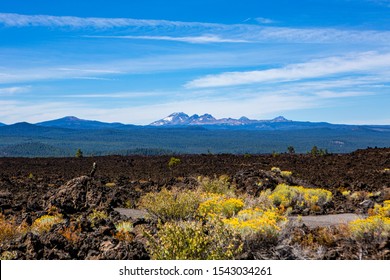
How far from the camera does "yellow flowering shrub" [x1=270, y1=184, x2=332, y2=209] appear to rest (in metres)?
15.8

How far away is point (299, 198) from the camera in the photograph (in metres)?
16.2

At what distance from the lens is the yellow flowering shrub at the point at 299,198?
15.8 metres

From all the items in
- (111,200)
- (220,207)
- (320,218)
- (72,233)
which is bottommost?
(320,218)

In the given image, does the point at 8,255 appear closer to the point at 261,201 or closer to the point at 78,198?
the point at 78,198

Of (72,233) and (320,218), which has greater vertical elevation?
(72,233)

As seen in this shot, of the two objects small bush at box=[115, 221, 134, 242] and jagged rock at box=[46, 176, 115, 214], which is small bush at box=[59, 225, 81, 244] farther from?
jagged rock at box=[46, 176, 115, 214]

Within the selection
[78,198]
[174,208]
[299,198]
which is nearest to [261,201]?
[299,198]

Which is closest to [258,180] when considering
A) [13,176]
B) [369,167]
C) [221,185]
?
[221,185]

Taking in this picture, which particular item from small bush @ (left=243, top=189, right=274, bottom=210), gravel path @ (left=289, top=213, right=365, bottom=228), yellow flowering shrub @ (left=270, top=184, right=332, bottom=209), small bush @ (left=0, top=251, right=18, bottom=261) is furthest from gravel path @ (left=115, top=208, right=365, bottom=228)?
small bush @ (left=0, top=251, right=18, bottom=261)

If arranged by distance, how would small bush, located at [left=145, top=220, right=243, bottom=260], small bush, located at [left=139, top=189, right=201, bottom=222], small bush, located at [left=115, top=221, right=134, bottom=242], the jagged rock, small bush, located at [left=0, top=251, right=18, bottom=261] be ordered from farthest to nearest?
the jagged rock < small bush, located at [left=139, top=189, right=201, bottom=222] < small bush, located at [left=115, top=221, right=134, bottom=242] < small bush, located at [left=0, top=251, right=18, bottom=261] < small bush, located at [left=145, top=220, right=243, bottom=260]

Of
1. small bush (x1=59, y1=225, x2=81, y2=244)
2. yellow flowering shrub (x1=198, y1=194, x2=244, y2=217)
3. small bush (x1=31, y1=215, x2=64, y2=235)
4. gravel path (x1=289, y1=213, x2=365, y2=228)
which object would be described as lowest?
gravel path (x1=289, y1=213, x2=365, y2=228)

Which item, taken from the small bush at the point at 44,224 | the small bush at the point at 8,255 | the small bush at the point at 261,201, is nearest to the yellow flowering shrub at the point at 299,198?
the small bush at the point at 261,201

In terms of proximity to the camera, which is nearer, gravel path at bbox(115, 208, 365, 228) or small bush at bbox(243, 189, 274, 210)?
gravel path at bbox(115, 208, 365, 228)

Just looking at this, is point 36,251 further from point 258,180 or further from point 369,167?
point 369,167
